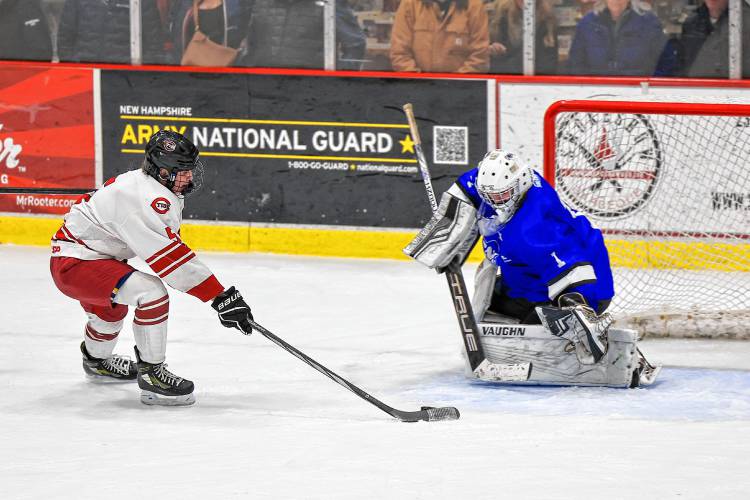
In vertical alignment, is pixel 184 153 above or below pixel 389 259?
above

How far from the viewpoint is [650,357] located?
5.52 metres

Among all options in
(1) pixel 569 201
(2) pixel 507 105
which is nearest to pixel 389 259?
(2) pixel 507 105

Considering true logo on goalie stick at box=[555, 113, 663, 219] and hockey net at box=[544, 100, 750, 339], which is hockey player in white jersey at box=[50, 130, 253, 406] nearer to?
hockey net at box=[544, 100, 750, 339]

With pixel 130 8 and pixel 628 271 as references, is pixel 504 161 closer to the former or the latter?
pixel 628 271

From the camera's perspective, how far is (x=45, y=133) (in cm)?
782

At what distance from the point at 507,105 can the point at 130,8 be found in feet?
6.68

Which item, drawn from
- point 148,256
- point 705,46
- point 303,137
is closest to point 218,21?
point 303,137

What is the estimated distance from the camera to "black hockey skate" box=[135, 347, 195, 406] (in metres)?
4.84

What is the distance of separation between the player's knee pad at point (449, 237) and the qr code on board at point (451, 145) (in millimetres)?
2158

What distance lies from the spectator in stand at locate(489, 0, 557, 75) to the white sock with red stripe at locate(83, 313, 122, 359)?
9.19 feet

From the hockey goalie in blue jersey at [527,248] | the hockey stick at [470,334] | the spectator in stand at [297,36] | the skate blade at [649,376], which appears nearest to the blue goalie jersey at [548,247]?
the hockey goalie in blue jersey at [527,248]

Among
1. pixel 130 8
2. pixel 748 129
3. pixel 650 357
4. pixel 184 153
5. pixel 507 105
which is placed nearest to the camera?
pixel 184 153

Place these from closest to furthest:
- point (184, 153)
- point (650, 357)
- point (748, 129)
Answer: point (184, 153), point (650, 357), point (748, 129)

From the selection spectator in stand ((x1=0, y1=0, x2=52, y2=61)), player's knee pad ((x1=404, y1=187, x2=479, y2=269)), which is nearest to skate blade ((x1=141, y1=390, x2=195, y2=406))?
player's knee pad ((x1=404, y1=187, x2=479, y2=269))
